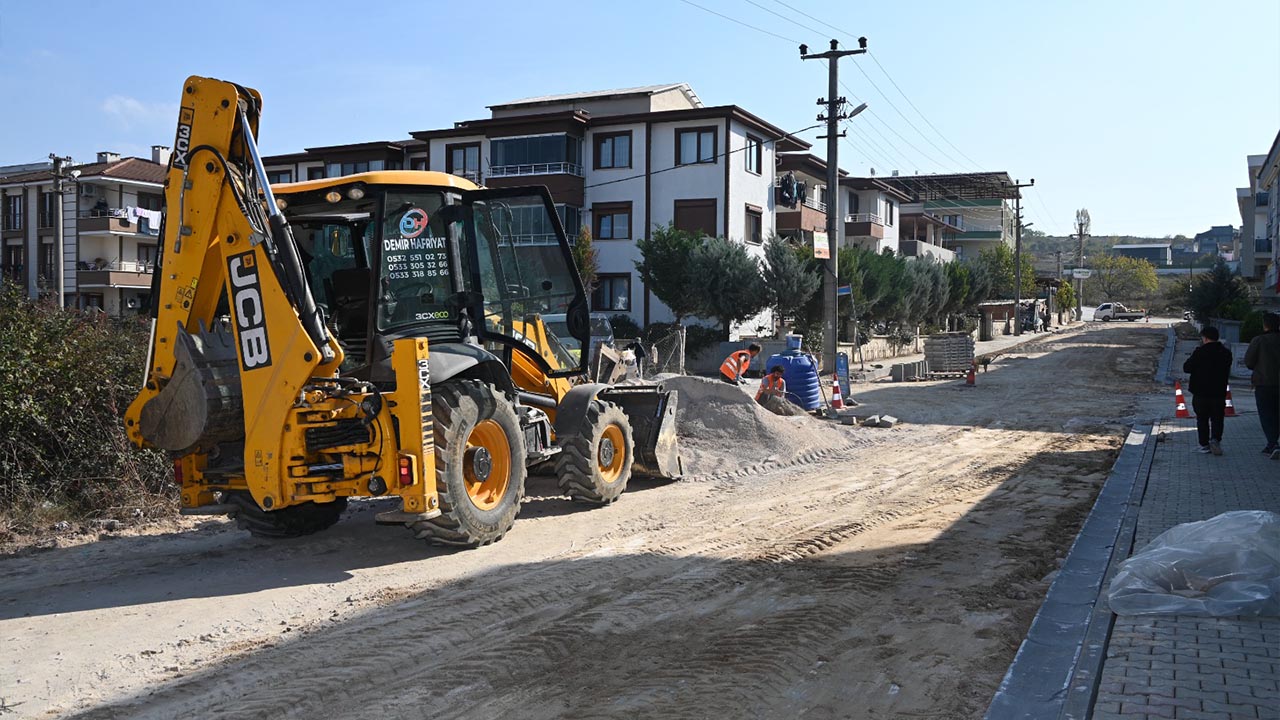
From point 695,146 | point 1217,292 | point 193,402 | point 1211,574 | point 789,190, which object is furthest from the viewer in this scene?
point 1217,292

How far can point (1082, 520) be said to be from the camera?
9.55 meters

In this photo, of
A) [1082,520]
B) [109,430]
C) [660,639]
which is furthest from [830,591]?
[109,430]

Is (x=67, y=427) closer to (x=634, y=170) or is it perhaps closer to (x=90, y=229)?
(x=634, y=170)

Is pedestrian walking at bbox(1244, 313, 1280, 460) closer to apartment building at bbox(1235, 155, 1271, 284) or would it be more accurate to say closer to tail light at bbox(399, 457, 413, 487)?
tail light at bbox(399, 457, 413, 487)

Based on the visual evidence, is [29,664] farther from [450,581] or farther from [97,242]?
[97,242]

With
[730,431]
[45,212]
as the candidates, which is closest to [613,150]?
[730,431]

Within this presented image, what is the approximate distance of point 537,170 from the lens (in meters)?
38.5

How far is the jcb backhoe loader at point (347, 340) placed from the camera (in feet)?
23.0

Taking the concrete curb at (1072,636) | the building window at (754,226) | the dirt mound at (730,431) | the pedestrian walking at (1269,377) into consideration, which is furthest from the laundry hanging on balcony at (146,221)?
the concrete curb at (1072,636)

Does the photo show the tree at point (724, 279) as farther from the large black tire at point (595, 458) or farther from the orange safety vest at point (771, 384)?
the large black tire at point (595, 458)

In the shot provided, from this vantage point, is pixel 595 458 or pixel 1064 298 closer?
pixel 595 458

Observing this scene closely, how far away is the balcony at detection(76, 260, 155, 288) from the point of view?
48.6 metres

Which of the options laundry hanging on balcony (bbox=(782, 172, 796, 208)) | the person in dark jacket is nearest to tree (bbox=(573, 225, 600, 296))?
laundry hanging on balcony (bbox=(782, 172, 796, 208))

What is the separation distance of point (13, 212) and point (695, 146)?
119ft
